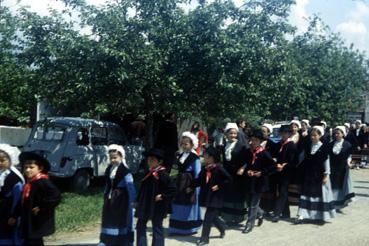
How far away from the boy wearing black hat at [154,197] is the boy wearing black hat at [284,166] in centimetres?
321

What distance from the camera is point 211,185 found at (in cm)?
814

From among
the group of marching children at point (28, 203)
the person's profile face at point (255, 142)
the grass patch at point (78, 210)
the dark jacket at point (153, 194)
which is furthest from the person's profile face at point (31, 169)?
the person's profile face at point (255, 142)

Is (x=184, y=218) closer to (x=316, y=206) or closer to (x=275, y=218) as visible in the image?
(x=275, y=218)

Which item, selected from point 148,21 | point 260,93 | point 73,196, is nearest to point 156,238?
point 73,196

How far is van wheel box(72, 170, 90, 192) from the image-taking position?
41.1 ft

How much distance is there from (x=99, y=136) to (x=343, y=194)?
571cm

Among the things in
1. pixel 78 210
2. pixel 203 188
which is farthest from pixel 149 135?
pixel 203 188

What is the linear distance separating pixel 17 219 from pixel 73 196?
5761 mm

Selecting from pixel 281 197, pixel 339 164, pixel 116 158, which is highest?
pixel 116 158

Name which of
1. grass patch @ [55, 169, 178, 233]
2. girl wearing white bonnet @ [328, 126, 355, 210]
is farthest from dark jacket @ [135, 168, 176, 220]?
girl wearing white bonnet @ [328, 126, 355, 210]

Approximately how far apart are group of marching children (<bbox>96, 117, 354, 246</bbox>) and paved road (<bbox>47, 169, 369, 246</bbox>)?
7.7 inches

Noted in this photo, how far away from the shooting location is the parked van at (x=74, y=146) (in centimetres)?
1222

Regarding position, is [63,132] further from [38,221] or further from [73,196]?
[38,221]

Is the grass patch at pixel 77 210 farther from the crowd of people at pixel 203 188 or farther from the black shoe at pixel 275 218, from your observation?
the black shoe at pixel 275 218
